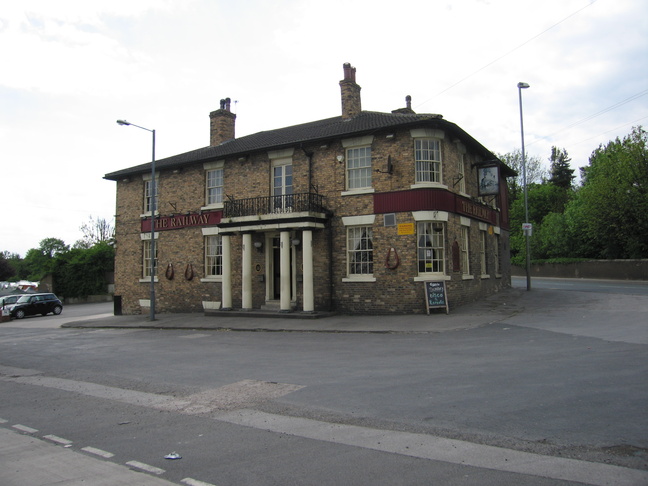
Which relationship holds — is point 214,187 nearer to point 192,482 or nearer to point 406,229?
point 406,229

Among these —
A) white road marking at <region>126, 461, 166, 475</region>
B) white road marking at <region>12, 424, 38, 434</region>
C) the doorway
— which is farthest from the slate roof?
white road marking at <region>126, 461, 166, 475</region>

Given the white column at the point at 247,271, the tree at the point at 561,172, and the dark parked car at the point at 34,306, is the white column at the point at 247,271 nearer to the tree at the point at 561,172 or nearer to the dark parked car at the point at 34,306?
the dark parked car at the point at 34,306

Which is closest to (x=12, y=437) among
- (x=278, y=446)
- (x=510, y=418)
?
(x=278, y=446)

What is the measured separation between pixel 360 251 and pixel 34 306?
970 inches

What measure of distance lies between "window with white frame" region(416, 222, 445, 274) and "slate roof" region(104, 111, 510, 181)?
366 centimetres

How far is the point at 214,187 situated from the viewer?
2258cm

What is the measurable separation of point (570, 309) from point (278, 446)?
48.0ft

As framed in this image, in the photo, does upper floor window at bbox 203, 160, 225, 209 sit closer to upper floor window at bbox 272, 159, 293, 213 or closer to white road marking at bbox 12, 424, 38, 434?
upper floor window at bbox 272, 159, 293, 213

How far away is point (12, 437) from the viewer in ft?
19.9

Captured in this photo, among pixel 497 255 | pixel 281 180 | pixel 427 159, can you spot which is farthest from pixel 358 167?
pixel 497 255

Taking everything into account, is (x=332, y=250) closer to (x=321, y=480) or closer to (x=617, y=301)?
(x=617, y=301)

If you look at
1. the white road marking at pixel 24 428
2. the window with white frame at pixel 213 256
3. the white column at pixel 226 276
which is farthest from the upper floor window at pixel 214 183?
the white road marking at pixel 24 428

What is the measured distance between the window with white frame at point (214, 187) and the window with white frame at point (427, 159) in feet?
30.1

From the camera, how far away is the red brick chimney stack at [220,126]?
25.8 m
